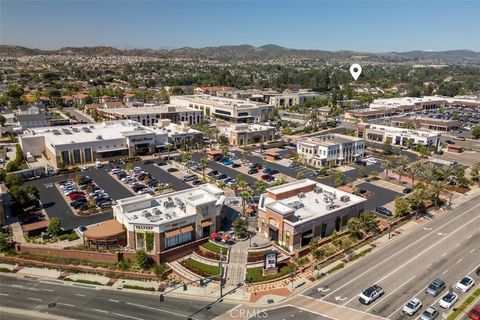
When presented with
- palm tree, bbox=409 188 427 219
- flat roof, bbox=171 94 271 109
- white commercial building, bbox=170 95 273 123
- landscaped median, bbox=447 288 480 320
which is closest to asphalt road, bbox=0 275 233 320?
landscaped median, bbox=447 288 480 320

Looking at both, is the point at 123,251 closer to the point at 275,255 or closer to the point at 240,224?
the point at 240,224

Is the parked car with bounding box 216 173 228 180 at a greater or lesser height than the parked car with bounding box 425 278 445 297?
greater

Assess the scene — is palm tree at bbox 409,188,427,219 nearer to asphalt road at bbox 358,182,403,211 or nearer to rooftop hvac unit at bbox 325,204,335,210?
asphalt road at bbox 358,182,403,211

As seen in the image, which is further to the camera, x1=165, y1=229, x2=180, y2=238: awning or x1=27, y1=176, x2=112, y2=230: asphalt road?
x1=27, y1=176, x2=112, y2=230: asphalt road

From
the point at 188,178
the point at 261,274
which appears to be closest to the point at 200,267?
the point at 261,274

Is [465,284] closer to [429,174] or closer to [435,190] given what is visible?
[435,190]

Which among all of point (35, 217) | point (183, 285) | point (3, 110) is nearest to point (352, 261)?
point (183, 285)

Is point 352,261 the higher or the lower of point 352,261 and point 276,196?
the lower
